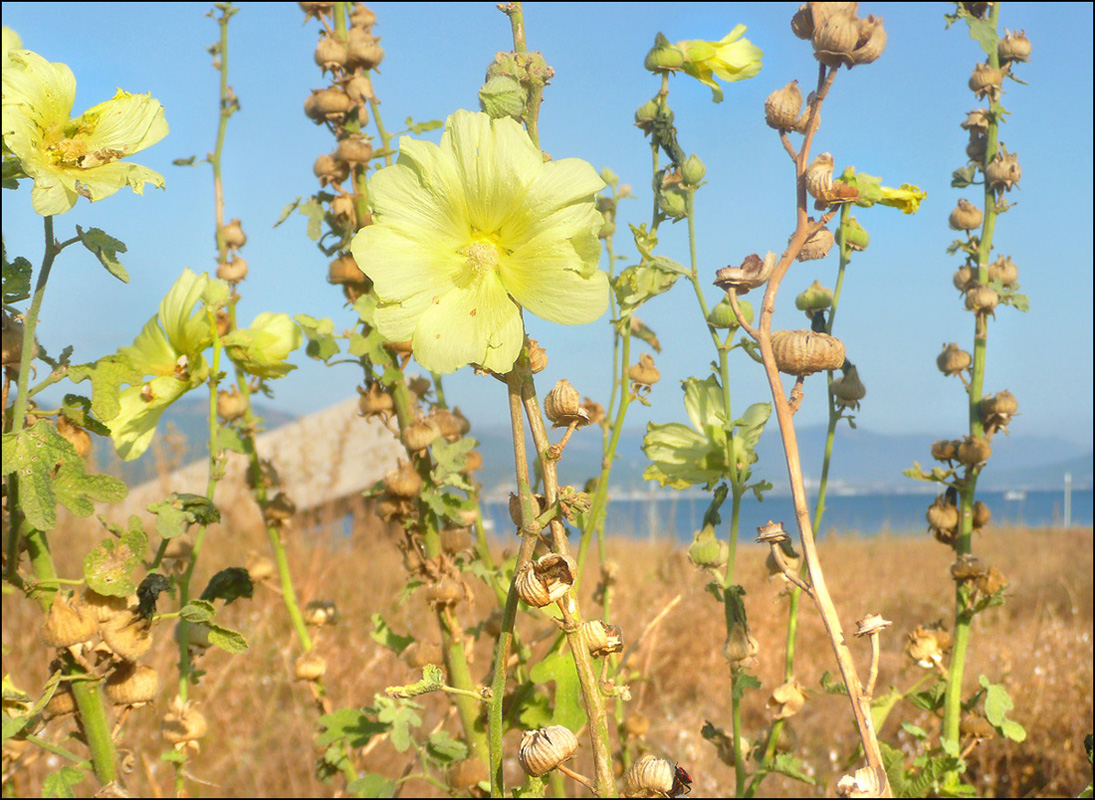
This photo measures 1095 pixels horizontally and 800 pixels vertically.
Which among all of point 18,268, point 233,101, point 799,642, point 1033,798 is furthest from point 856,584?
point 18,268

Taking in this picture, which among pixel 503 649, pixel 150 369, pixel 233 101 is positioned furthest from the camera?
pixel 233 101

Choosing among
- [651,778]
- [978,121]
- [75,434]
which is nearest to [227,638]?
[75,434]

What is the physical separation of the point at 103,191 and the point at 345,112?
45 cm

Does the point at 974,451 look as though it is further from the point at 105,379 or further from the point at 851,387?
the point at 105,379

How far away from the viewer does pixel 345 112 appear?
1.00 meters

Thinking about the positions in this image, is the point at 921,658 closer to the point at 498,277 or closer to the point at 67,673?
the point at 498,277

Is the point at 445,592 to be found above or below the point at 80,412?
below

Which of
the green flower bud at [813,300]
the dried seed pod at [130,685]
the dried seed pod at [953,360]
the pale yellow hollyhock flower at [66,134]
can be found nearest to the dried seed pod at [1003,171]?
the dried seed pod at [953,360]

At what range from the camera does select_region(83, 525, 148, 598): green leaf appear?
639 mm

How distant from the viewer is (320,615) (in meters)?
1.08

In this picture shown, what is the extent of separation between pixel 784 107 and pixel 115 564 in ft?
2.06

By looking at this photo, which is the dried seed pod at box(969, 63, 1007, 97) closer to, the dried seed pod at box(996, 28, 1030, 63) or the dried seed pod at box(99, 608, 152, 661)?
the dried seed pod at box(996, 28, 1030, 63)

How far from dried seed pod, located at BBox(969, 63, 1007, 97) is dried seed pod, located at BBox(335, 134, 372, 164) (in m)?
0.77

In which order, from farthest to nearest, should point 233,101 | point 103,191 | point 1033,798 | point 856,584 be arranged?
point 856,584
point 1033,798
point 233,101
point 103,191
